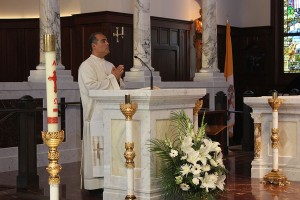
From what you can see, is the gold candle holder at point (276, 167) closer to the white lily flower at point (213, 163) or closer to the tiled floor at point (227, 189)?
the tiled floor at point (227, 189)

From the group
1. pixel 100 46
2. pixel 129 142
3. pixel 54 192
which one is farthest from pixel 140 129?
pixel 54 192

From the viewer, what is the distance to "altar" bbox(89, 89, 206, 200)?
6285 millimetres

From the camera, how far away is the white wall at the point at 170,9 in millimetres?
14414

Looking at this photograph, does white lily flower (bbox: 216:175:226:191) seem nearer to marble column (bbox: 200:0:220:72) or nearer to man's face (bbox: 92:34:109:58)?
man's face (bbox: 92:34:109:58)

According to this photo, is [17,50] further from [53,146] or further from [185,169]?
[53,146]

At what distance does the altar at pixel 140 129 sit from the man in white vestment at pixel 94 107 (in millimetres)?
717

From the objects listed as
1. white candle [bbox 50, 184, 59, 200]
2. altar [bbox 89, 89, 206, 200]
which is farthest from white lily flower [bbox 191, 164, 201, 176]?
white candle [bbox 50, 184, 59, 200]

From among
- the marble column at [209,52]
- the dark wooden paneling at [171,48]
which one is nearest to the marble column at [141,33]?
the marble column at [209,52]

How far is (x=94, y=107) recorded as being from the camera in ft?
24.5

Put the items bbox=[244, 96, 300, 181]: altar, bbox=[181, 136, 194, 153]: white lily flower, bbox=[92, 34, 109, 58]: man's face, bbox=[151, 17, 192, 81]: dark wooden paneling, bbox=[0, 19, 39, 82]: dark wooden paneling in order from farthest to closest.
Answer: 1. bbox=[151, 17, 192, 81]: dark wooden paneling
2. bbox=[0, 19, 39, 82]: dark wooden paneling
3. bbox=[244, 96, 300, 181]: altar
4. bbox=[92, 34, 109, 58]: man's face
5. bbox=[181, 136, 194, 153]: white lily flower

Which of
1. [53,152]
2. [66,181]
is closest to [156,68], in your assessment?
[66,181]

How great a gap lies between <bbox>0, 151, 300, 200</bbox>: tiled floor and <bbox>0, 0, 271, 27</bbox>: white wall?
18.0 feet

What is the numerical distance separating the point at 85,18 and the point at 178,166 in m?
8.95

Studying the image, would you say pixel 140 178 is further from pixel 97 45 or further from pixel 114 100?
pixel 97 45
